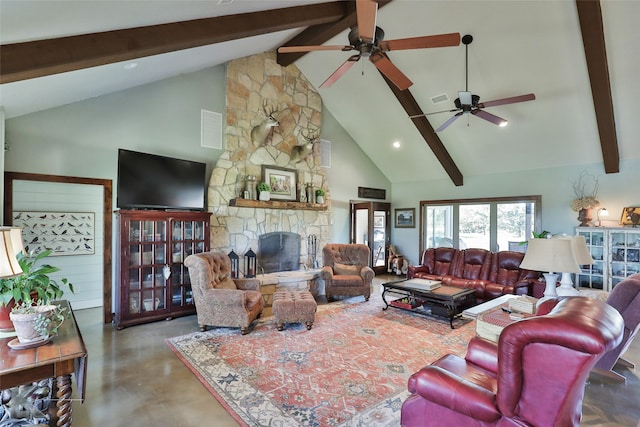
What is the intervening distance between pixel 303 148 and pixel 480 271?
4264 mm

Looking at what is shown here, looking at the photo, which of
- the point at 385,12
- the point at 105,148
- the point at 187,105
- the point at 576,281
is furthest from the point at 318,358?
the point at 576,281

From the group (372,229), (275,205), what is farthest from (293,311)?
(372,229)

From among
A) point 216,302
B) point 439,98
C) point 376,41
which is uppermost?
point 439,98

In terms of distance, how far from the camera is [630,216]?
564 cm

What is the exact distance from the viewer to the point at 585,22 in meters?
4.11

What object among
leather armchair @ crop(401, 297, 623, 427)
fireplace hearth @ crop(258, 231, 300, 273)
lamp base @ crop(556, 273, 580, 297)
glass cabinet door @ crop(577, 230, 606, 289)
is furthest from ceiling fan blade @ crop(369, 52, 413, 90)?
glass cabinet door @ crop(577, 230, 606, 289)

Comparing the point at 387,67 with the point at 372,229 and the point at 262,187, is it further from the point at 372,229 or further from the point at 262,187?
the point at 372,229

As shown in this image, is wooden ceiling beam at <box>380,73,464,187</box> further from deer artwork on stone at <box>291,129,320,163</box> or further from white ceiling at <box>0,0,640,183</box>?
deer artwork on stone at <box>291,129,320,163</box>

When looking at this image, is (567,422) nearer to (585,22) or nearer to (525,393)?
(525,393)

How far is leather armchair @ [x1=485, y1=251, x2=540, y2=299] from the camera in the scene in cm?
503

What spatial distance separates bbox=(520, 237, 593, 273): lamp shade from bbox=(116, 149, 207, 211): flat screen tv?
183 inches

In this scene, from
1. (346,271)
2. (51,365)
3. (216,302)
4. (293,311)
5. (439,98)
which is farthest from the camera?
(439,98)

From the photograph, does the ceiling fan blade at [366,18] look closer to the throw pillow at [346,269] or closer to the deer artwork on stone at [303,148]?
the deer artwork on stone at [303,148]

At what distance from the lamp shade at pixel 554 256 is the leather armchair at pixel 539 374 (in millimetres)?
1307
